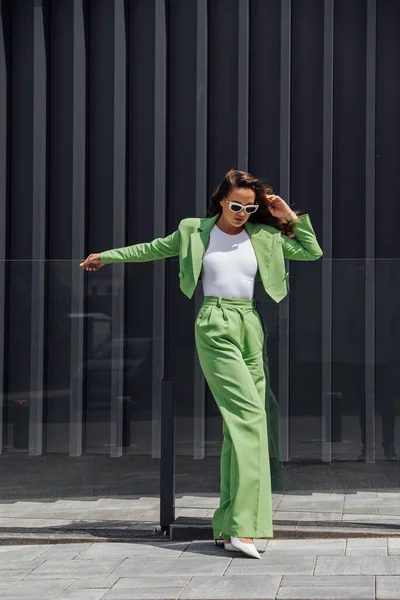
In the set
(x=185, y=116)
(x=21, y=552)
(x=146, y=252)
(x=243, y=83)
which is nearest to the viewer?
(x=21, y=552)

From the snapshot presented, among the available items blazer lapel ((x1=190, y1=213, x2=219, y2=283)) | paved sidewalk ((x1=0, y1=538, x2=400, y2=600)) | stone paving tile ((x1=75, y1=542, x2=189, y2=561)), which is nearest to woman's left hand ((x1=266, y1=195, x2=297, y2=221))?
blazer lapel ((x1=190, y1=213, x2=219, y2=283))

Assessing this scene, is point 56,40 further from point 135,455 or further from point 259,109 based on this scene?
point 135,455

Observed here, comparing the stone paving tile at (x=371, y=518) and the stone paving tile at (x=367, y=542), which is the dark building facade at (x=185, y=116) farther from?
the stone paving tile at (x=367, y=542)

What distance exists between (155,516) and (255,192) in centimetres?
209

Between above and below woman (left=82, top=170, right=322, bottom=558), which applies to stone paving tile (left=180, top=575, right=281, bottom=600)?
below

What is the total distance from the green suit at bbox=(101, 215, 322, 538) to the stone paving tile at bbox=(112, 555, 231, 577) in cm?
21

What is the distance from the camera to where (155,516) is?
6.20 meters

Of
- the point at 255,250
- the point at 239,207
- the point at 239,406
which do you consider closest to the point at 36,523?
the point at 239,406

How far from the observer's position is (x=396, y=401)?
19.3 ft

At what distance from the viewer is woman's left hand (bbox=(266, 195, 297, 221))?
226 inches

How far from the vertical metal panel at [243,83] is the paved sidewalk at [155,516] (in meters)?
3.18

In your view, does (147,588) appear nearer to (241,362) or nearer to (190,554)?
(190,554)

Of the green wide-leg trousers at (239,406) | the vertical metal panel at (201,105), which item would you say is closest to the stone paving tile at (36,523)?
the green wide-leg trousers at (239,406)

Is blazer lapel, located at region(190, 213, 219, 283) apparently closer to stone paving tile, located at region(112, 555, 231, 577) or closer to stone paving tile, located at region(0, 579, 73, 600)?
stone paving tile, located at region(112, 555, 231, 577)
